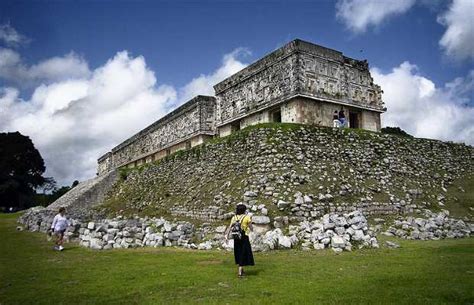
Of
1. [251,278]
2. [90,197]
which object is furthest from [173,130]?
[251,278]

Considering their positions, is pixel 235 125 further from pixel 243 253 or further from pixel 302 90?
pixel 243 253

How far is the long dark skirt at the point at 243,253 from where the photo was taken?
23.5 feet

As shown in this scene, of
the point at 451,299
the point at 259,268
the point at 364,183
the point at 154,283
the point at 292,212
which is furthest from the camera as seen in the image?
the point at 364,183

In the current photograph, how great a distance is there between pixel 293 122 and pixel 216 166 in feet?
14.0

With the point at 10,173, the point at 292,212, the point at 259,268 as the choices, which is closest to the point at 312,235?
the point at 292,212

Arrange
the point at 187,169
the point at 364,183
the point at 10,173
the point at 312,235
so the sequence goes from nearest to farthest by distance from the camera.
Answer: the point at 312,235
the point at 364,183
the point at 187,169
the point at 10,173

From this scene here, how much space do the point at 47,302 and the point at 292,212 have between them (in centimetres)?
873

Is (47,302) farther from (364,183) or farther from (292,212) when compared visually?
(364,183)

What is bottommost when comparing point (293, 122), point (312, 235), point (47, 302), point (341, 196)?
point (47, 302)

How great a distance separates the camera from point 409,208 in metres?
14.7

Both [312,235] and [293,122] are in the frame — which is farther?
[293,122]

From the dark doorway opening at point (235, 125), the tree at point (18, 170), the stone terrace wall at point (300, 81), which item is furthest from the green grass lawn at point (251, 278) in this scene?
the tree at point (18, 170)

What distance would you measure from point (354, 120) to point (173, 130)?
14.7 metres

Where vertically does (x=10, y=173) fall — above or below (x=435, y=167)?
above
